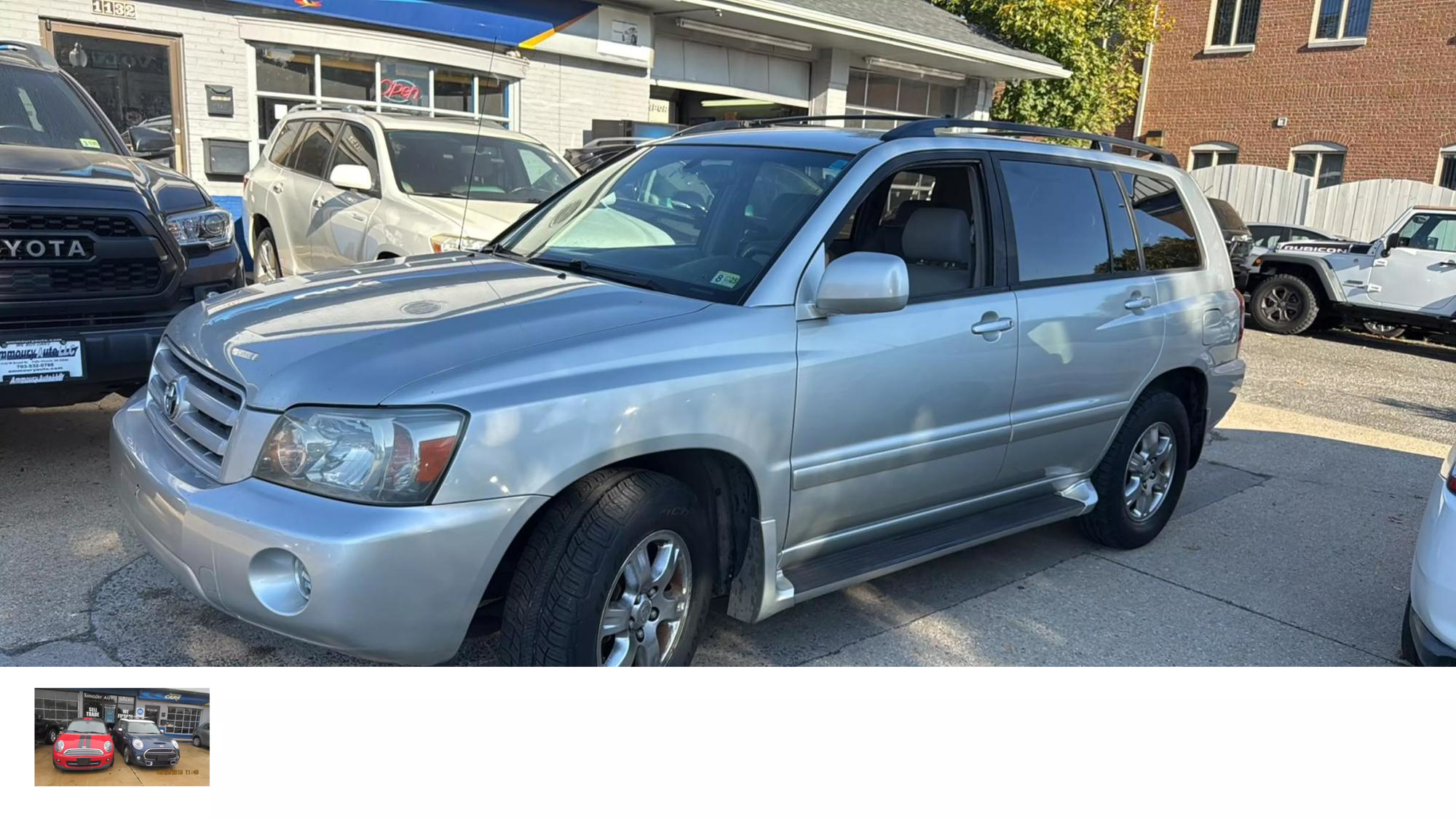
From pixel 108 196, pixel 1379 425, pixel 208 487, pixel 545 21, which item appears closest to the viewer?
pixel 208 487

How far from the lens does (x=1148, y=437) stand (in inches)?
202

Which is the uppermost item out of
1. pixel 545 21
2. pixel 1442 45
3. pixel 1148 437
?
pixel 1442 45

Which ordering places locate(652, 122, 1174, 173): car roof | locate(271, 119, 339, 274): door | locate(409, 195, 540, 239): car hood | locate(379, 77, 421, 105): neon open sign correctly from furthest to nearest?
locate(379, 77, 421, 105): neon open sign
locate(271, 119, 339, 274): door
locate(409, 195, 540, 239): car hood
locate(652, 122, 1174, 173): car roof

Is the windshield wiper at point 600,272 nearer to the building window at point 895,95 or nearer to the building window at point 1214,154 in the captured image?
the building window at point 895,95

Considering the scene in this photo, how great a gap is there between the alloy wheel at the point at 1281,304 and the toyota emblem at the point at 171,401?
1447 centimetres

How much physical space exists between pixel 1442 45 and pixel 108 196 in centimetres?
2358

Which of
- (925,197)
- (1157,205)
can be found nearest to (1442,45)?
(1157,205)

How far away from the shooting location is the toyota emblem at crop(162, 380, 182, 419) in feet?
10.8

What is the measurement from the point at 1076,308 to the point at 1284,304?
11.9 metres

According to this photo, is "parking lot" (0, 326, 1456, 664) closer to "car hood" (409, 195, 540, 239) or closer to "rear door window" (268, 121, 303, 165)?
"car hood" (409, 195, 540, 239)

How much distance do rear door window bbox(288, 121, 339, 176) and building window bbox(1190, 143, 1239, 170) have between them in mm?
21618
